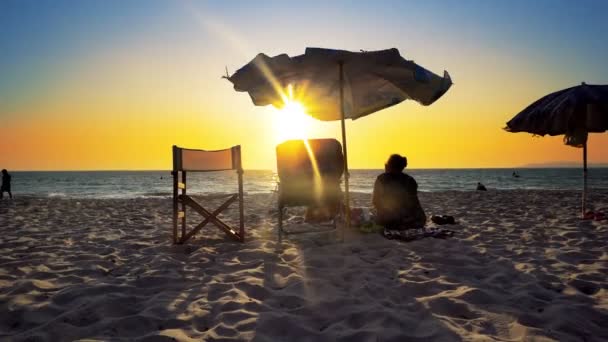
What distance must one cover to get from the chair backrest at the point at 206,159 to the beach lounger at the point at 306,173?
0.71 m

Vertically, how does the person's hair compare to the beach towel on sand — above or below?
above

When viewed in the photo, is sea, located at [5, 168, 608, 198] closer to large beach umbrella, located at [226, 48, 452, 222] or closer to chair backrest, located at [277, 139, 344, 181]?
chair backrest, located at [277, 139, 344, 181]

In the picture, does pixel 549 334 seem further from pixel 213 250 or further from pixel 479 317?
pixel 213 250

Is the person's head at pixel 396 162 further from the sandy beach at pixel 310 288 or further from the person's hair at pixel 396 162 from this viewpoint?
the sandy beach at pixel 310 288

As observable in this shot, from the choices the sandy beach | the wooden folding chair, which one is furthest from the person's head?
the wooden folding chair

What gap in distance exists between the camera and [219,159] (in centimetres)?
558

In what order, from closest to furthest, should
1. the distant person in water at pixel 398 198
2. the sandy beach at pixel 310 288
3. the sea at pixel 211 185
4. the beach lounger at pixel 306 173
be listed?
the sandy beach at pixel 310 288 → the beach lounger at pixel 306 173 → the distant person in water at pixel 398 198 → the sea at pixel 211 185

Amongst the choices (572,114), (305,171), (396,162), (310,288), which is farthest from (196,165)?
(572,114)

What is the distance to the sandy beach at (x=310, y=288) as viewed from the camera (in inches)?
101

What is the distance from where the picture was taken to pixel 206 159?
5492 millimetres

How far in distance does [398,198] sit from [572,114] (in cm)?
403

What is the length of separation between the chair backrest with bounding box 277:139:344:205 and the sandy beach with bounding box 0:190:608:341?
28.8 inches

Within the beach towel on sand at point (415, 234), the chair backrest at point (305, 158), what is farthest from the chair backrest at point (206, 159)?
the beach towel on sand at point (415, 234)

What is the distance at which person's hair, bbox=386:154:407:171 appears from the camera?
19.4ft
